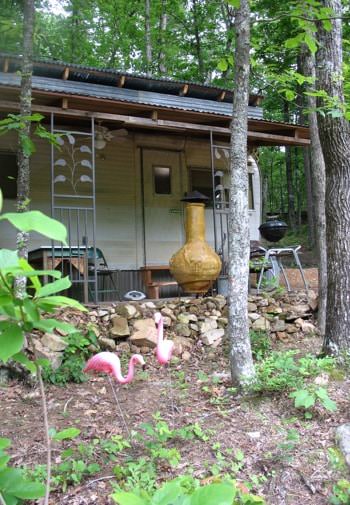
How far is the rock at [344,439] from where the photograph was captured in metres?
3.34

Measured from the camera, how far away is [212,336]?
621 centimetres

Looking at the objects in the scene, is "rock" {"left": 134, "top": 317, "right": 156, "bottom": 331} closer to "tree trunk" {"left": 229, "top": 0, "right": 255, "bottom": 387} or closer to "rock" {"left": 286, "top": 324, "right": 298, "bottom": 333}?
"tree trunk" {"left": 229, "top": 0, "right": 255, "bottom": 387}

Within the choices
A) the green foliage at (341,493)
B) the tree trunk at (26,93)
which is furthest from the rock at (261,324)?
the green foliage at (341,493)

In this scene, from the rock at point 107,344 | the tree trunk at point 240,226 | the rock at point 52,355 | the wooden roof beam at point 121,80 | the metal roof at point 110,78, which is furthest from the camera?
the wooden roof beam at point 121,80

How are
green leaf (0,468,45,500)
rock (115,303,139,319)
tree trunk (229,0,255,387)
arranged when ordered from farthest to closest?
rock (115,303,139,319) → tree trunk (229,0,255,387) → green leaf (0,468,45,500)

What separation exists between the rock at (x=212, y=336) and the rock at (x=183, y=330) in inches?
7.8

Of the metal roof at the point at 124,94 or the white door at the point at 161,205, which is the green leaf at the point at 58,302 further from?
the white door at the point at 161,205

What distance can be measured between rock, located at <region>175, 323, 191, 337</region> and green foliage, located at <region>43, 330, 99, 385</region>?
1119 mm

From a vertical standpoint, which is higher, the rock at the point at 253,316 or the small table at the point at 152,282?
the small table at the point at 152,282

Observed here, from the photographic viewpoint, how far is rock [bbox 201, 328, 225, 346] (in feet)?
20.2

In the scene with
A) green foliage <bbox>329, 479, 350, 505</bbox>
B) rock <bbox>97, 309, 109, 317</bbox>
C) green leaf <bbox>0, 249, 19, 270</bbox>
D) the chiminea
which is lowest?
green foliage <bbox>329, 479, 350, 505</bbox>

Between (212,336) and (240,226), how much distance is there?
2133 millimetres

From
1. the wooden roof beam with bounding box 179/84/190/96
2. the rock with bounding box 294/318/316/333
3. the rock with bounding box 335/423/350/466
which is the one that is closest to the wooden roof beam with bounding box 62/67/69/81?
the wooden roof beam with bounding box 179/84/190/96

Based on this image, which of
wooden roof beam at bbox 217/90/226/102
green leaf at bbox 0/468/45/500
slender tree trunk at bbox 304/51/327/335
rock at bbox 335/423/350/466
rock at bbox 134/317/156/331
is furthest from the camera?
wooden roof beam at bbox 217/90/226/102
